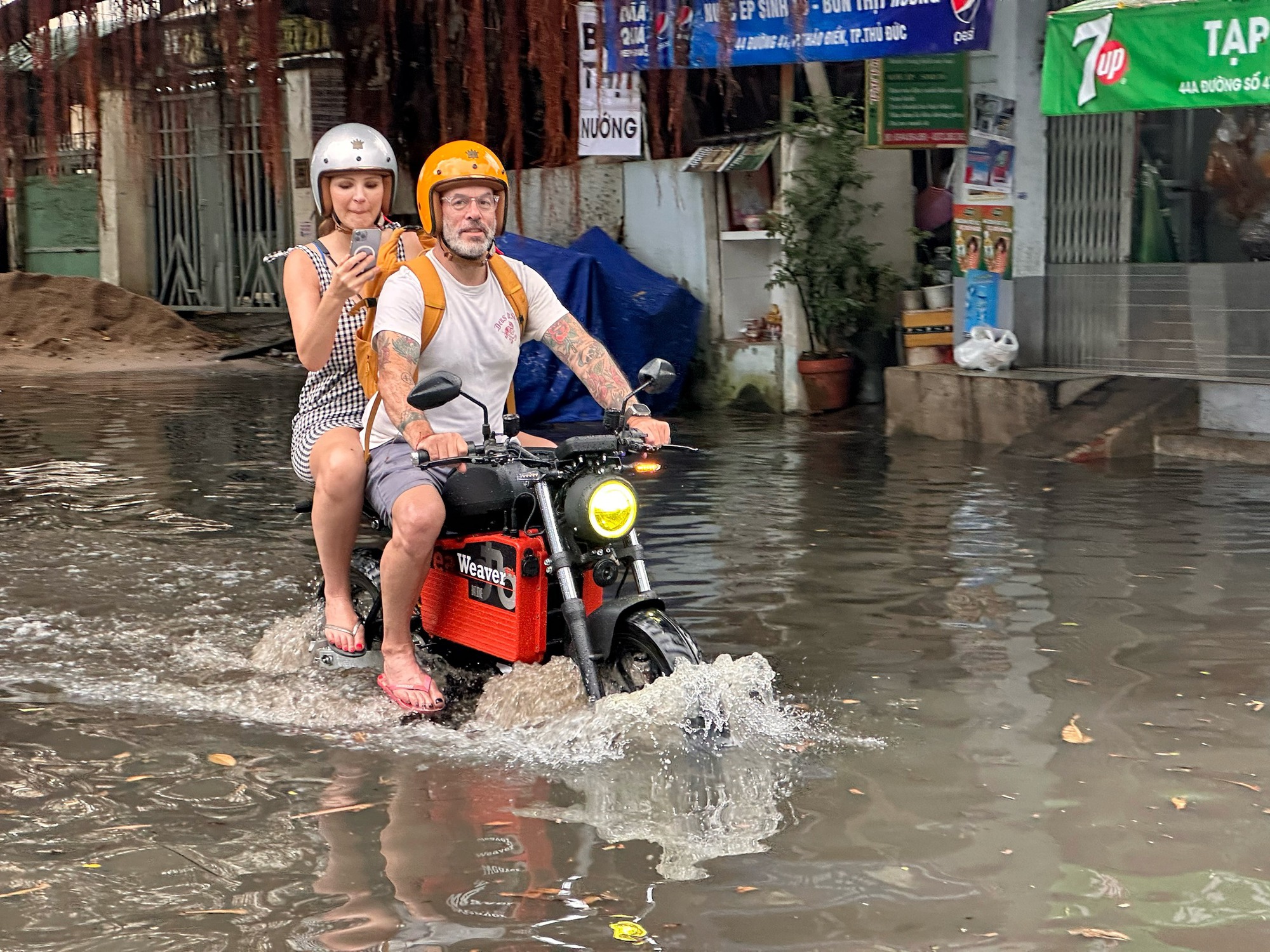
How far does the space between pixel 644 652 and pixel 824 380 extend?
27.6ft

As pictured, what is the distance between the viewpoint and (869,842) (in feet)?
12.8

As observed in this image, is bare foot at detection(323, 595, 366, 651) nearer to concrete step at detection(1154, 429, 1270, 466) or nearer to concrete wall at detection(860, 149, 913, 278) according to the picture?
concrete step at detection(1154, 429, 1270, 466)

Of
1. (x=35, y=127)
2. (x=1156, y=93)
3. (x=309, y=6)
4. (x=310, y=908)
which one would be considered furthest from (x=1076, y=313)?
(x=35, y=127)

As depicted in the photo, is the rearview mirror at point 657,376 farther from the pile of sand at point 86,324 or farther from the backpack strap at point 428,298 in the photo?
the pile of sand at point 86,324

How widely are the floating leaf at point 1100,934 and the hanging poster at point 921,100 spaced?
348 inches

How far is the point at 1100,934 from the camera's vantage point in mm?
3387

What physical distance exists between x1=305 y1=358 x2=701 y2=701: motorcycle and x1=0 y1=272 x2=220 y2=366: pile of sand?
1434 cm

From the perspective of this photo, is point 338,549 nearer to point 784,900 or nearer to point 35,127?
point 784,900

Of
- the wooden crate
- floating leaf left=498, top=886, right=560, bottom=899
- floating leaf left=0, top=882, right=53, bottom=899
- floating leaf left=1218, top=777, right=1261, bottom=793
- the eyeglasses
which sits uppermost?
the eyeglasses

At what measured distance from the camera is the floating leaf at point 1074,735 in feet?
15.5

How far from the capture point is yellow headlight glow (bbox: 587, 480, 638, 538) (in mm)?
4637

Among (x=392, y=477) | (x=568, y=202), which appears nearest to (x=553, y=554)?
(x=392, y=477)

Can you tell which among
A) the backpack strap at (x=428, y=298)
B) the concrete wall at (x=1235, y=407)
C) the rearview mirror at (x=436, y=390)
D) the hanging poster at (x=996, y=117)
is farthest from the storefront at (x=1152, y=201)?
the rearview mirror at (x=436, y=390)

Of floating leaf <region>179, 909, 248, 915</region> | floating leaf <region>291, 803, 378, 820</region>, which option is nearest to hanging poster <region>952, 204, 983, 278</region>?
floating leaf <region>291, 803, 378, 820</region>
